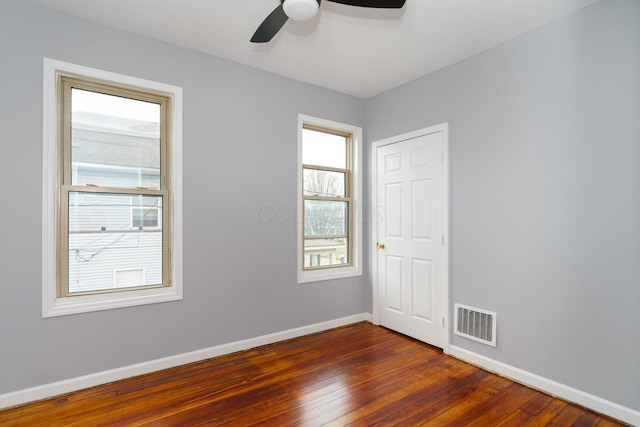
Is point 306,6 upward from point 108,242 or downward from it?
upward

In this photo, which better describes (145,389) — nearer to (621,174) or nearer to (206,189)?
(206,189)

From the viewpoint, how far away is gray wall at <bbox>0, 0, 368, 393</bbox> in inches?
86.0

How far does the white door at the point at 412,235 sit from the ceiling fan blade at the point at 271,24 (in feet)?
6.12

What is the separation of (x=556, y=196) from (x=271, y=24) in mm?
2339

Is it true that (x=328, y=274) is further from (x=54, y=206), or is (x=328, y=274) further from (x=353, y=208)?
(x=54, y=206)

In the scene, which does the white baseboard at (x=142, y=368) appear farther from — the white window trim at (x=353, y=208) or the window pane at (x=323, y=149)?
the window pane at (x=323, y=149)

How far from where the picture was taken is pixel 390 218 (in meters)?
3.63

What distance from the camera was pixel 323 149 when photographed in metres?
3.81

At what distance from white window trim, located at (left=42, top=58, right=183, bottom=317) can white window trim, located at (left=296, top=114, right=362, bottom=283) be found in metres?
1.22

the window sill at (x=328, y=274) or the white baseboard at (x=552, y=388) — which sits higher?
the window sill at (x=328, y=274)

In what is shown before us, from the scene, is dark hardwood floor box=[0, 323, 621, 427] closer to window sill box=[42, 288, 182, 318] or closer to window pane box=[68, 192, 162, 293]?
window sill box=[42, 288, 182, 318]

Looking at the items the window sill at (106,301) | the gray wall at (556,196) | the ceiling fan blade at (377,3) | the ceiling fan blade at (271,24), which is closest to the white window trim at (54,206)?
the window sill at (106,301)

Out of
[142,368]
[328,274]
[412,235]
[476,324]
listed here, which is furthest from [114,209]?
[476,324]

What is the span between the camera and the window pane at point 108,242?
2.46 m
